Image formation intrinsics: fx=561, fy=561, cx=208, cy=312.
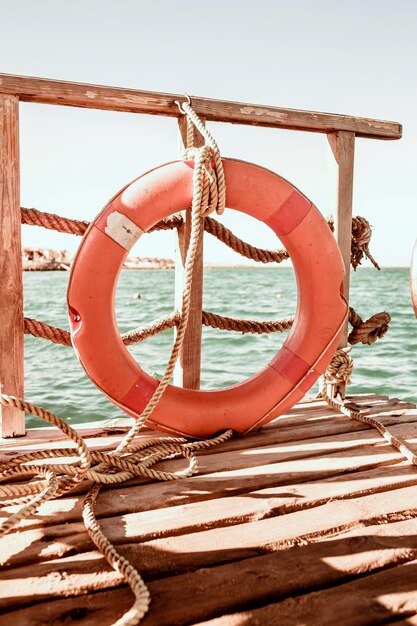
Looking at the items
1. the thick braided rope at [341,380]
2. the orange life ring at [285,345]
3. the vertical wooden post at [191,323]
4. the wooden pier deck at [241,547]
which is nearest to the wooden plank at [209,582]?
the wooden pier deck at [241,547]

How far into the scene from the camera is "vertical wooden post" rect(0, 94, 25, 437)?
1660 mm

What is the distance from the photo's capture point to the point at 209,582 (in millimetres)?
969

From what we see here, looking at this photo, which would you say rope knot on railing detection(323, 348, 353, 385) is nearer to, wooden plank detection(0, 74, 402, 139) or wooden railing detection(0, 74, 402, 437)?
wooden railing detection(0, 74, 402, 437)

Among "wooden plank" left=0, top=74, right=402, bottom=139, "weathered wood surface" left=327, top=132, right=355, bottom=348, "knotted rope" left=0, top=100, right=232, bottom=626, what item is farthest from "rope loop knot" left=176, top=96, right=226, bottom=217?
"weathered wood surface" left=327, top=132, right=355, bottom=348

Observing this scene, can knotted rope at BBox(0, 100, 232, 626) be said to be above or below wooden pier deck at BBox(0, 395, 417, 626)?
above

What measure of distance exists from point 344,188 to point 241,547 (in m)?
1.46

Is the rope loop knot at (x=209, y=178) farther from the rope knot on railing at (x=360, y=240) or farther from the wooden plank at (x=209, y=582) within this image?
the wooden plank at (x=209, y=582)

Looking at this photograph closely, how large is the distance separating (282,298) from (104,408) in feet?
55.0

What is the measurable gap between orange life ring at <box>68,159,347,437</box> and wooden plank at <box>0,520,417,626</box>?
2.17ft

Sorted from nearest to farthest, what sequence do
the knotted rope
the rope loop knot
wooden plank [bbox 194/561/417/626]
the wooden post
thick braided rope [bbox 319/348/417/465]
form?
1. wooden plank [bbox 194/561/417/626]
2. the knotted rope
3. the rope loop knot
4. thick braided rope [bbox 319/348/417/465]
5. the wooden post

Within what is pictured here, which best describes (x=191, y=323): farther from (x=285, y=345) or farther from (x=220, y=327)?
(x=285, y=345)

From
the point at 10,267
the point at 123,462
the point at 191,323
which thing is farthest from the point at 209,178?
the point at 123,462

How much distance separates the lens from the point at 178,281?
6.46 feet

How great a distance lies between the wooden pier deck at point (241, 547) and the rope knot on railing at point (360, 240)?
890 mm
